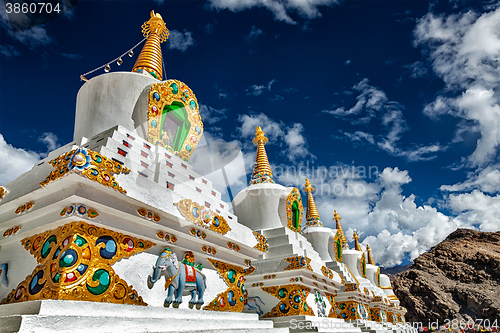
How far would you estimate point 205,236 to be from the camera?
5379 mm

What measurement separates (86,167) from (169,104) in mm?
3634

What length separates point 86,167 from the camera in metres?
3.65

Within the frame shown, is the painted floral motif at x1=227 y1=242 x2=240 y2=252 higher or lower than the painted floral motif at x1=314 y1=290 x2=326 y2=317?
below

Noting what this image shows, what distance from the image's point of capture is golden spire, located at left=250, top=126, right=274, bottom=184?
38.9 feet

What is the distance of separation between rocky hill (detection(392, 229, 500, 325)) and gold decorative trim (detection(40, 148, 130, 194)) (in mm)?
43679

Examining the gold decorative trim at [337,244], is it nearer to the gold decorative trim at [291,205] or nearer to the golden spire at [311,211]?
the golden spire at [311,211]

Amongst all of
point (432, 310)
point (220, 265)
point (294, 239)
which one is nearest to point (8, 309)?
point (220, 265)

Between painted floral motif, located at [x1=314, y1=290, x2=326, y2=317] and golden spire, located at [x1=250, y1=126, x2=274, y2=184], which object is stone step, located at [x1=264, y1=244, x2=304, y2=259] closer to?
painted floral motif, located at [x1=314, y1=290, x2=326, y2=317]

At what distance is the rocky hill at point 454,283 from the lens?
124 ft

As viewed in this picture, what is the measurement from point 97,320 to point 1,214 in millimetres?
2511

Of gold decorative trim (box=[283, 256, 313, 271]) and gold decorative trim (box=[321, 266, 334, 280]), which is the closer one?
gold decorative trim (box=[283, 256, 313, 271])

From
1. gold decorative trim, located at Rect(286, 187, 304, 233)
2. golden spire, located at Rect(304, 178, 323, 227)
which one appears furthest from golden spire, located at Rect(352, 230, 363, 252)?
gold decorative trim, located at Rect(286, 187, 304, 233)

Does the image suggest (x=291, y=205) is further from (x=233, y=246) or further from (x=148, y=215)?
(x=148, y=215)

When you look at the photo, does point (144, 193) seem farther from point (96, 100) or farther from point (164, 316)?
point (96, 100)
